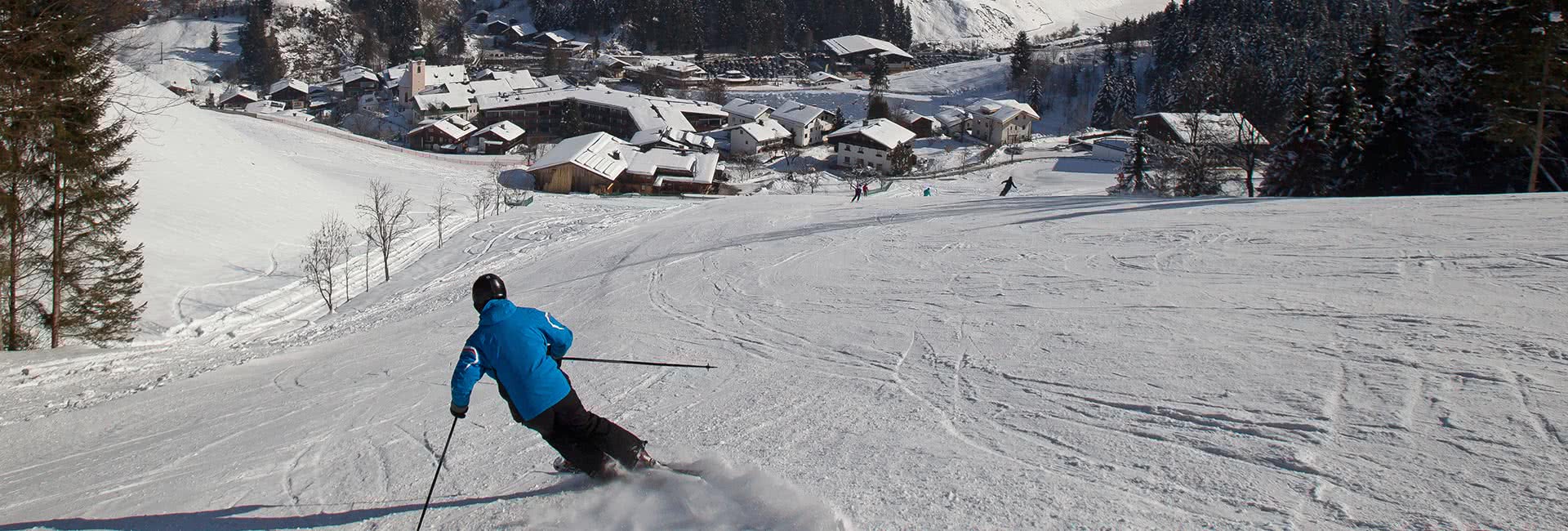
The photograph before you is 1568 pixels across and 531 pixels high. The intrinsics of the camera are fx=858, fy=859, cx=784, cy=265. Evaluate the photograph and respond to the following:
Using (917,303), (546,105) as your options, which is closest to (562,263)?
(917,303)

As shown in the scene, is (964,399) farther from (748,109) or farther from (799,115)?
(748,109)

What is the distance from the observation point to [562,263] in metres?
17.7

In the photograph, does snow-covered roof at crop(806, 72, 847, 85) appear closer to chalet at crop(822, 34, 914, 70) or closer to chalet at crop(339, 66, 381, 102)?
chalet at crop(822, 34, 914, 70)

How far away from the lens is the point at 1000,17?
5384 inches

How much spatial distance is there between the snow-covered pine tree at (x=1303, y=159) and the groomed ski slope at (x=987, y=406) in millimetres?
14711

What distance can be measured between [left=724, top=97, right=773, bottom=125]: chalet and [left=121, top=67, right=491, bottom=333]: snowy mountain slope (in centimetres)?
2318

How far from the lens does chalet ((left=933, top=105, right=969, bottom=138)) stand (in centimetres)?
6906

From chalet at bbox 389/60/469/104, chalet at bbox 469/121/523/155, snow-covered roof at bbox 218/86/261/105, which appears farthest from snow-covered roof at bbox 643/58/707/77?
snow-covered roof at bbox 218/86/261/105

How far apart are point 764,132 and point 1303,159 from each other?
42.8m

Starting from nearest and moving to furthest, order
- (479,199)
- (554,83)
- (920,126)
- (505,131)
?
(479,199) < (505,131) < (920,126) < (554,83)

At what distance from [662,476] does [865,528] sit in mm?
1204

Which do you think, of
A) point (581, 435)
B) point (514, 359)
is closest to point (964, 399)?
point (581, 435)

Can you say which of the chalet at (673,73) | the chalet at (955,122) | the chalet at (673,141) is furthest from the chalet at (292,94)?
the chalet at (955,122)

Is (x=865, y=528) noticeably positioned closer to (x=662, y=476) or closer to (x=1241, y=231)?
(x=662, y=476)
